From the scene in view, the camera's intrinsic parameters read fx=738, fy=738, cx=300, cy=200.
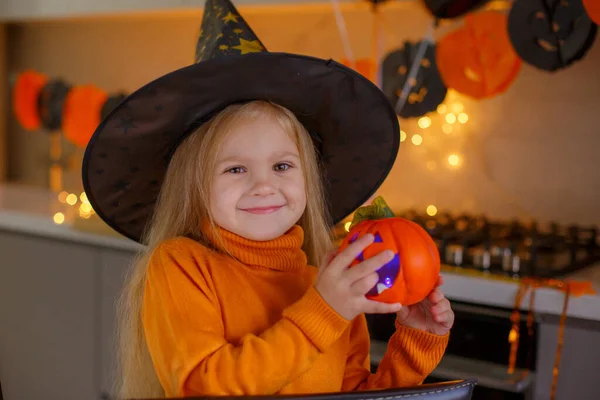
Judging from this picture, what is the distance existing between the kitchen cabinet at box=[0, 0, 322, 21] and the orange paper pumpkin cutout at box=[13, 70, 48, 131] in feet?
0.76

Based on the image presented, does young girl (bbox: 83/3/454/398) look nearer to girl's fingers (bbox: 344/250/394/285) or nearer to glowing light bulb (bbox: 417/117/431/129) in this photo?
girl's fingers (bbox: 344/250/394/285)

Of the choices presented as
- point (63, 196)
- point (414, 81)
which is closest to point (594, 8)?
point (414, 81)

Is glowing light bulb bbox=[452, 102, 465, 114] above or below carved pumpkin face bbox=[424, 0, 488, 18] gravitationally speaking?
below

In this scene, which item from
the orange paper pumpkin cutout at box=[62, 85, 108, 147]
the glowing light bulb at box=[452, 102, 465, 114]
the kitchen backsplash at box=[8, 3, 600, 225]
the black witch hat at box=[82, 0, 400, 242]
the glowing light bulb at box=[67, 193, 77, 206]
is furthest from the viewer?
the glowing light bulb at box=[67, 193, 77, 206]

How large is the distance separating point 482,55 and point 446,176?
0.52 m

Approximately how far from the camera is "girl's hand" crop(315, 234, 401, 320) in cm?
79

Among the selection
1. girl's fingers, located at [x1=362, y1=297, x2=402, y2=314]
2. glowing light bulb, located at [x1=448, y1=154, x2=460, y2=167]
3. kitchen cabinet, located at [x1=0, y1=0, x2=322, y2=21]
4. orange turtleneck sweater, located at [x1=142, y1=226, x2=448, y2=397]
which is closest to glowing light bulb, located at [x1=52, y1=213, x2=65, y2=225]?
kitchen cabinet, located at [x1=0, y1=0, x2=322, y2=21]

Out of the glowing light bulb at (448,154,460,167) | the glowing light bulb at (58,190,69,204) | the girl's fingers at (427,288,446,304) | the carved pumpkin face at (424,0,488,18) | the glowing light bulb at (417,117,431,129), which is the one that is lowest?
the glowing light bulb at (58,190,69,204)

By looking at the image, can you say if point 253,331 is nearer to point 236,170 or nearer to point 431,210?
point 236,170

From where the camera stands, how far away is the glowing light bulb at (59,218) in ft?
7.18

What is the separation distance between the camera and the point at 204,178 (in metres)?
0.97

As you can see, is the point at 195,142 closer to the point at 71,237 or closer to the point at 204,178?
the point at 204,178

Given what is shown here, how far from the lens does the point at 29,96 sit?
2.68 meters

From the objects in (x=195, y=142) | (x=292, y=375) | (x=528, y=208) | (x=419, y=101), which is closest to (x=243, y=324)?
(x=292, y=375)
